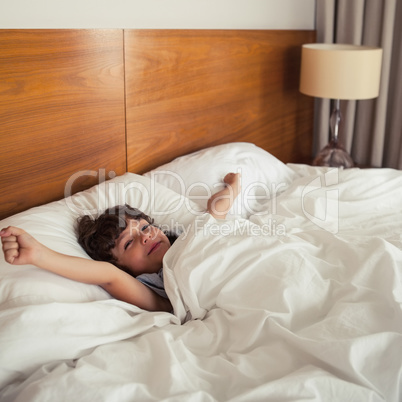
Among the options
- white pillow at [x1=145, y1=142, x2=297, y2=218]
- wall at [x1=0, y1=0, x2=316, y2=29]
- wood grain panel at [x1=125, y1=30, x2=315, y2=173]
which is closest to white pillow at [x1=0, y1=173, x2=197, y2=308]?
white pillow at [x1=145, y1=142, x2=297, y2=218]

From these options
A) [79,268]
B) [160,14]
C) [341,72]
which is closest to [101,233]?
[79,268]

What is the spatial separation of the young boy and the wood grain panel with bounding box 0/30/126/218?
0.24m

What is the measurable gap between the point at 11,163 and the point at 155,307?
578mm

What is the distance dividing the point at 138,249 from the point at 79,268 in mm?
267

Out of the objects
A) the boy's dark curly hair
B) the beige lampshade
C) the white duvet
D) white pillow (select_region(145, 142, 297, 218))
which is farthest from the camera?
the beige lampshade

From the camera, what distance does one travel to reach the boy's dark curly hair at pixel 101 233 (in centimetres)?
131

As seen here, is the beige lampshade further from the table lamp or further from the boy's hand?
the boy's hand

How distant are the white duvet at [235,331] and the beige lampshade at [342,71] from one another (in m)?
1.11

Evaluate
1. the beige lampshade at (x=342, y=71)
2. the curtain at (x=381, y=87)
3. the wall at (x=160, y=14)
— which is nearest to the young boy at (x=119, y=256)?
the wall at (x=160, y=14)

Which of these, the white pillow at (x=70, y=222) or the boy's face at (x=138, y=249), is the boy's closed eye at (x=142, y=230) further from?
the white pillow at (x=70, y=222)

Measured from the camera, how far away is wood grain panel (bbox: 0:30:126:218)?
1.32 metres

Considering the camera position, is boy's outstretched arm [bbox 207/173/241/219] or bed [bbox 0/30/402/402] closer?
bed [bbox 0/30/402/402]

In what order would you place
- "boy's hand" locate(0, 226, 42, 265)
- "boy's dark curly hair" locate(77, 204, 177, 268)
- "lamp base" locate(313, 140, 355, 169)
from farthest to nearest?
"lamp base" locate(313, 140, 355, 169) → "boy's dark curly hair" locate(77, 204, 177, 268) → "boy's hand" locate(0, 226, 42, 265)

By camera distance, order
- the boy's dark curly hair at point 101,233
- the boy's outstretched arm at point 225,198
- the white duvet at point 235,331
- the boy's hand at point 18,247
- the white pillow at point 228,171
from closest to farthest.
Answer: the white duvet at point 235,331 < the boy's hand at point 18,247 < the boy's dark curly hair at point 101,233 < the boy's outstretched arm at point 225,198 < the white pillow at point 228,171
